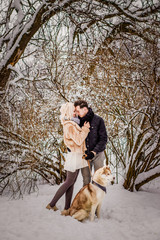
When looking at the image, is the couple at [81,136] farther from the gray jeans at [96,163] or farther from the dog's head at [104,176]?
the dog's head at [104,176]

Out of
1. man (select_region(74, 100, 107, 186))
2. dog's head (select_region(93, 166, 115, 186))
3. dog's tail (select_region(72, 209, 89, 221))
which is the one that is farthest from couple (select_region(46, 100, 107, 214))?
dog's tail (select_region(72, 209, 89, 221))

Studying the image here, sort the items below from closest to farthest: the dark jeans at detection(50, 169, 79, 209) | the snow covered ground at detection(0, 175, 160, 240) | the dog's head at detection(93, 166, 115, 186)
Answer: the snow covered ground at detection(0, 175, 160, 240), the dog's head at detection(93, 166, 115, 186), the dark jeans at detection(50, 169, 79, 209)

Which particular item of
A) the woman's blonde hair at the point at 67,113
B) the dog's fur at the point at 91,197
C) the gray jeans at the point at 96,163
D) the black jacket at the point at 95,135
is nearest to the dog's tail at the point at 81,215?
the dog's fur at the point at 91,197

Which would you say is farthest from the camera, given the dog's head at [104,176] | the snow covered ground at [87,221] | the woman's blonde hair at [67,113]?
the woman's blonde hair at [67,113]

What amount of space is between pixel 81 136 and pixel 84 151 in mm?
240

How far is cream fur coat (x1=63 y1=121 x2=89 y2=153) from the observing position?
2.96m

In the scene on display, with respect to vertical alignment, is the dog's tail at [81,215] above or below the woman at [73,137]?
below

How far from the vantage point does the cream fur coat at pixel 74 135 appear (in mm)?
2961

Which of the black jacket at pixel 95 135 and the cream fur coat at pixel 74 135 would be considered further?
the black jacket at pixel 95 135

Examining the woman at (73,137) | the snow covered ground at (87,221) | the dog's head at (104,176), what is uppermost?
the woman at (73,137)

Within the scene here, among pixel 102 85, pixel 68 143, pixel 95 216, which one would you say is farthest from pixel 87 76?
pixel 95 216

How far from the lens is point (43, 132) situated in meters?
4.76

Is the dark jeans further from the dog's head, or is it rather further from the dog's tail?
the dog's head

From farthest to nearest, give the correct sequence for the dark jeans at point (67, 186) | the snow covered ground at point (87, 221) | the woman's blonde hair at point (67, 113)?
the dark jeans at point (67, 186) < the woman's blonde hair at point (67, 113) < the snow covered ground at point (87, 221)
